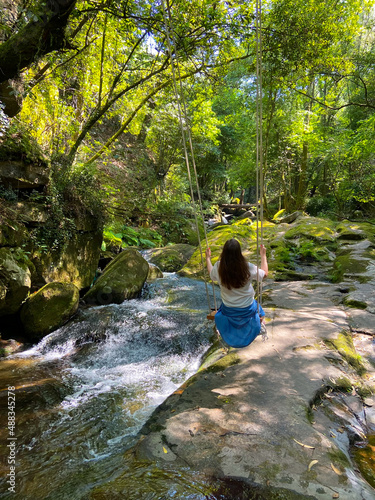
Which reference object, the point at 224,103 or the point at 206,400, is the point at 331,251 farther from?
the point at 224,103

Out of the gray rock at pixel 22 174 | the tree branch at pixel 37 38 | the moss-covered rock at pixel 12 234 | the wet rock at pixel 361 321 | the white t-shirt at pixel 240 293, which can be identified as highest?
the tree branch at pixel 37 38

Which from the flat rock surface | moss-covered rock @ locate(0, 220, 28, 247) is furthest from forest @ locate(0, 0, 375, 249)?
the flat rock surface

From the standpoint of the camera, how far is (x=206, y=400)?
2451 millimetres

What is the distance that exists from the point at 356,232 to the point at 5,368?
32.8 feet

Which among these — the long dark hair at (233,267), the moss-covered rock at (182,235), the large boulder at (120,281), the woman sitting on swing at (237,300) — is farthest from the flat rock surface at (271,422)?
the moss-covered rock at (182,235)

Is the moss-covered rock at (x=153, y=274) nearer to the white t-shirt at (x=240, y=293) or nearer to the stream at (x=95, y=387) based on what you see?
the stream at (x=95, y=387)

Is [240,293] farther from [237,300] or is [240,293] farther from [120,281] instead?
[120,281]

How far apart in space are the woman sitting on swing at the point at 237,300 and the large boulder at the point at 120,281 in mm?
3664

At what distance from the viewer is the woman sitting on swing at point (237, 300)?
8.62ft

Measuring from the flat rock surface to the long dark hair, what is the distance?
1.01 m

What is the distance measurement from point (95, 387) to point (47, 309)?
192 centimetres

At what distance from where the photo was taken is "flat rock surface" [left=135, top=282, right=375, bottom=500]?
1653 millimetres

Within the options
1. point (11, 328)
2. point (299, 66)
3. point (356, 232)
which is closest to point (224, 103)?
point (356, 232)

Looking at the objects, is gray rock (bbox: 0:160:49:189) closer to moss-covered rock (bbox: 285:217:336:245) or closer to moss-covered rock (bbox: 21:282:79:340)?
moss-covered rock (bbox: 21:282:79:340)
